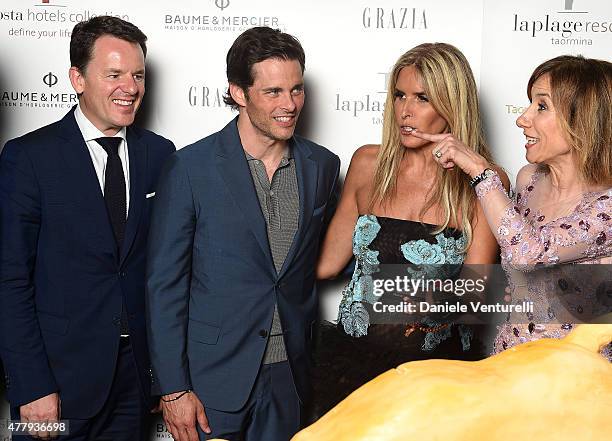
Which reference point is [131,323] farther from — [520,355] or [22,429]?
[520,355]

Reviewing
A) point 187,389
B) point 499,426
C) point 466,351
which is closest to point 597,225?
point 466,351

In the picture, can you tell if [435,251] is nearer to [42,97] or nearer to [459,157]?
[459,157]

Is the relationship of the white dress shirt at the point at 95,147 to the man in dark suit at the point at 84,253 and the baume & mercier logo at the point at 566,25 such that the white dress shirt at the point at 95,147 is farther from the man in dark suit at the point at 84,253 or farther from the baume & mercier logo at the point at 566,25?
the baume & mercier logo at the point at 566,25

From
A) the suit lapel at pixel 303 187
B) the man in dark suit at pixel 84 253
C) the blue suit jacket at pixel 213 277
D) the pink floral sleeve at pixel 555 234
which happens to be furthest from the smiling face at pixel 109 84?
the pink floral sleeve at pixel 555 234

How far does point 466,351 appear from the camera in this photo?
265 centimetres

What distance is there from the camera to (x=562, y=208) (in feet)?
7.16

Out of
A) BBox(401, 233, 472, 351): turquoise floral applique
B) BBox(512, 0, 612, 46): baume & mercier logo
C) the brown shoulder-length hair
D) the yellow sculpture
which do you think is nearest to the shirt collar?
BBox(401, 233, 472, 351): turquoise floral applique

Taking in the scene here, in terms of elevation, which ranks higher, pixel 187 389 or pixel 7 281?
pixel 7 281

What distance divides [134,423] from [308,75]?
4.98 feet

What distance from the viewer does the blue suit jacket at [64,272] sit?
7.91 feet

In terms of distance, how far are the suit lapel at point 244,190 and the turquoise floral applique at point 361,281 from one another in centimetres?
31

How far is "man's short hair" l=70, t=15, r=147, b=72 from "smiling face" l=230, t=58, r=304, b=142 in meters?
0.46

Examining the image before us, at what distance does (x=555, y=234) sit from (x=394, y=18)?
1.46m

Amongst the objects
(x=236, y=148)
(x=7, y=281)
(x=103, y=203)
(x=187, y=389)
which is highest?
(x=236, y=148)
